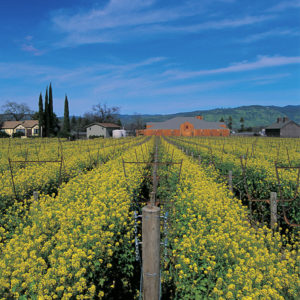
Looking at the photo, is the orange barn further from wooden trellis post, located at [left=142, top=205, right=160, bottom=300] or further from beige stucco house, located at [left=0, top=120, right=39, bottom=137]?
wooden trellis post, located at [left=142, top=205, right=160, bottom=300]

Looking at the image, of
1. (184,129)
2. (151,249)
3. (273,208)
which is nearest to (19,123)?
(184,129)

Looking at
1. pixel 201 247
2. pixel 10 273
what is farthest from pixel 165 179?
pixel 10 273

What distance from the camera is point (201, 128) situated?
292 ft

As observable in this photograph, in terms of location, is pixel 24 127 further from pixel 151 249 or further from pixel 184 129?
pixel 151 249

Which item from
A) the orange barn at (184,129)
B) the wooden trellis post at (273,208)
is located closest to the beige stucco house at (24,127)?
the orange barn at (184,129)

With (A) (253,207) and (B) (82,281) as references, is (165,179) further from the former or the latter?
(B) (82,281)

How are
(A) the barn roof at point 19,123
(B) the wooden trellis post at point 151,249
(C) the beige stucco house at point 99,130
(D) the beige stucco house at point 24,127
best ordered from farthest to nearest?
(A) the barn roof at point 19,123
(D) the beige stucco house at point 24,127
(C) the beige stucco house at point 99,130
(B) the wooden trellis post at point 151,249

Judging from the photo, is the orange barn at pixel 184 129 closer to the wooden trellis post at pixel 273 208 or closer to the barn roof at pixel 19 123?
the barn roof at pixel 19 123

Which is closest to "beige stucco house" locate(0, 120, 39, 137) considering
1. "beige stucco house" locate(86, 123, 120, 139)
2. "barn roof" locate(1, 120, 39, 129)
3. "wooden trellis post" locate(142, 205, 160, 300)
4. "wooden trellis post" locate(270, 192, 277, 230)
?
"barn roof" locate(1, 120, 39, 129)

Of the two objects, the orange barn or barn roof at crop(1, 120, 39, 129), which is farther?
barn roof at crop(1, 120, 39, 129)

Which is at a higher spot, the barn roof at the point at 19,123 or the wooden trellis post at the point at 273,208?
the barn roof at the point at 19,123

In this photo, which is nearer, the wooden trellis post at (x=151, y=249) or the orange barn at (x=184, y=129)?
the wooden trellis post at (x=151, y=249)

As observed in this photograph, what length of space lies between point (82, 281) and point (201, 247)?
1.93m

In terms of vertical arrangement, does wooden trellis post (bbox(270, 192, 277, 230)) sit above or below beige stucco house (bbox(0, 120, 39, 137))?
below
